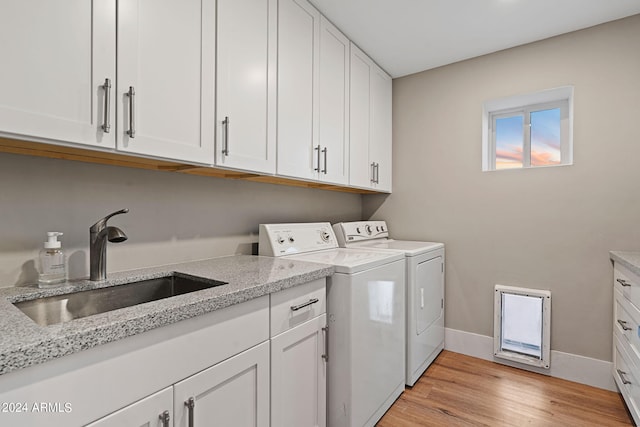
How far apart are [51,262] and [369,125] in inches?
84.9

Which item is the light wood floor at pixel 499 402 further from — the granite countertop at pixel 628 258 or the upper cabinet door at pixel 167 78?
the upper cabinet door at pixel 167 78

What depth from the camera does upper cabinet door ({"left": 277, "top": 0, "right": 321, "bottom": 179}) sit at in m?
1.70

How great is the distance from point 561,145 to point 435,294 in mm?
1467

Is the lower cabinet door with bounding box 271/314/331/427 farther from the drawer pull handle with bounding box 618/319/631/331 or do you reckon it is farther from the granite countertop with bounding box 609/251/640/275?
the drawer pull handle with bounding box 618/319/631/331

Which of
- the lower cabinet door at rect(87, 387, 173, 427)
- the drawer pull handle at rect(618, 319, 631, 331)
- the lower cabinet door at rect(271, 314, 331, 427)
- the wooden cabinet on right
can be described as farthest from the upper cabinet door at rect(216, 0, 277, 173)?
→ the drawer pull handle at rect(618, 319, 631, 331)

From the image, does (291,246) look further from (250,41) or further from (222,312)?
(250,41)

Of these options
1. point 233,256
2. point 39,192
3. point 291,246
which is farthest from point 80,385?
point 291,246

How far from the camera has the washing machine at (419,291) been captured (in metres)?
2.04

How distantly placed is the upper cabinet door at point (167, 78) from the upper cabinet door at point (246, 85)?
5 centimetres

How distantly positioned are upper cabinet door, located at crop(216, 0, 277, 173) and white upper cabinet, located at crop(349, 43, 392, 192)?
2.75 feet

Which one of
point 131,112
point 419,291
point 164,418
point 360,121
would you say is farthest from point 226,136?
point 419,291

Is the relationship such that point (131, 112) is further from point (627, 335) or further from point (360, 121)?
Result: point (627, 335)

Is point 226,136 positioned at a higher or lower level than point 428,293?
higher

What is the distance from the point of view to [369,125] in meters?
2.56
